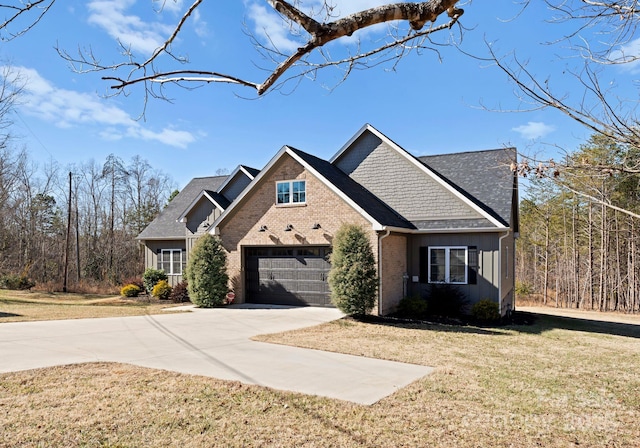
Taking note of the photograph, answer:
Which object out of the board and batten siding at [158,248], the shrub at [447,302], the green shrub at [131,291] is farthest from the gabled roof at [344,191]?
the green shrub at [131,291]

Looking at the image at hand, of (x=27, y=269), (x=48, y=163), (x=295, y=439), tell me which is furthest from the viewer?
(x=48, y=163)

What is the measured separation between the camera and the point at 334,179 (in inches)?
679

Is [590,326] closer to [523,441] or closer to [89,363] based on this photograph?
[523,441]

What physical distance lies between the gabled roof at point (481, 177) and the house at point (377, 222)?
42 millimetres

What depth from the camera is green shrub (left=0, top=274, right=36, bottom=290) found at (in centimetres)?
3006

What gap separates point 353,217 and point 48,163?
32457 millimetres

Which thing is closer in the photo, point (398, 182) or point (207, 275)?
point (207, 275)

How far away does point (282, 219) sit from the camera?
57.3 feet

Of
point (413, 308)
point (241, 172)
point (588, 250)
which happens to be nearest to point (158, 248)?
point (241, 172)

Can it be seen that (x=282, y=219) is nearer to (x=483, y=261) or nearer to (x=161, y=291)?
(x=483, y=261)

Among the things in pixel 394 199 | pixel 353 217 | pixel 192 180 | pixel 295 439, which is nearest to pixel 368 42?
pixel 295 439

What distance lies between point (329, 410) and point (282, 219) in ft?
39.5

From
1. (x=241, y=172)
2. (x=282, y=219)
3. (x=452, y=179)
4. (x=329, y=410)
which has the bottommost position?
(x=329, y=410)

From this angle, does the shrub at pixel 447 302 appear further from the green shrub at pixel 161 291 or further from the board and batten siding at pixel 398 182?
the green shrub at pixel 161 291
